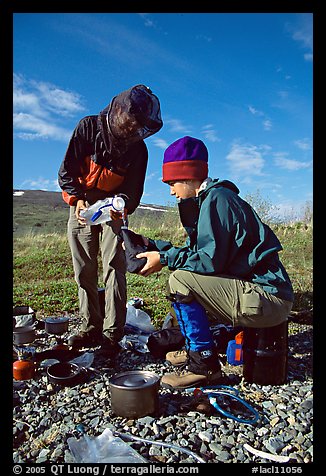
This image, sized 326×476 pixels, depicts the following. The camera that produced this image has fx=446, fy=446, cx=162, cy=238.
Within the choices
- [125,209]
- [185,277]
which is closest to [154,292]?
[125,209]

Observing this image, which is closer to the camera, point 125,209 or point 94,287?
point 125,209

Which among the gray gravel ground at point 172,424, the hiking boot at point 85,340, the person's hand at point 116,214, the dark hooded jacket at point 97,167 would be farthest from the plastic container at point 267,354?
the dark hooded jacket at point 97,167

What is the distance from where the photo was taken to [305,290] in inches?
245

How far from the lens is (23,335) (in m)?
4.36

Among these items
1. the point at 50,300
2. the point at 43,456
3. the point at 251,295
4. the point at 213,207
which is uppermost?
the point at 213,207

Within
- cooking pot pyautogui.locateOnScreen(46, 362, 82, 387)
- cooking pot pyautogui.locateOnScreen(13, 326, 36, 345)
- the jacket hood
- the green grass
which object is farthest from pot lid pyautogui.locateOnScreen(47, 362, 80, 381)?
the jacket hood

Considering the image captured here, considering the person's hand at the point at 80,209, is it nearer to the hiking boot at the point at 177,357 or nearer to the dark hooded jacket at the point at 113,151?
the dark hooded jacket at the point at 113,151

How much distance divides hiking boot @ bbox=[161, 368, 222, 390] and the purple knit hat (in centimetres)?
150

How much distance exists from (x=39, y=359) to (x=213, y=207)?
2067 mm

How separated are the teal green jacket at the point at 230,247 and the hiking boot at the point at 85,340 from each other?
139 cm

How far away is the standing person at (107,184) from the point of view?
12.6 ft

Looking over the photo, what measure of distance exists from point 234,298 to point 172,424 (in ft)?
3.28

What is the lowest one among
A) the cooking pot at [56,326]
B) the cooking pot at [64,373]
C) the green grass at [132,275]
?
the cooking pot at [64,373]

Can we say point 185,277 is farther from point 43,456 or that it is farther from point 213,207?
point 43,456
